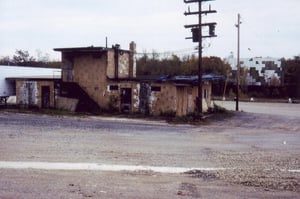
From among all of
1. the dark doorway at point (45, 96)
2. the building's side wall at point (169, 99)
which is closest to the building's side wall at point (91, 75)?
the dark doorway at point (45, 96)

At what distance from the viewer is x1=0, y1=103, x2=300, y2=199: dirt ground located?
32.0ft

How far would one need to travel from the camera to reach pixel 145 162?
14.4 meters

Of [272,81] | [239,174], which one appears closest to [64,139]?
[239,174]

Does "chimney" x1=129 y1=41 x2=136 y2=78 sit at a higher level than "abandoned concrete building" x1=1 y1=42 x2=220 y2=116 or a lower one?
higher

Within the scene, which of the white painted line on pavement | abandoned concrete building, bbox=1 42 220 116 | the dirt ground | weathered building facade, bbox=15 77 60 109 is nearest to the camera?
the dirt ground

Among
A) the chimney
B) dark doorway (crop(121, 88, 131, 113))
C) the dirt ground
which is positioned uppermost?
the chimney

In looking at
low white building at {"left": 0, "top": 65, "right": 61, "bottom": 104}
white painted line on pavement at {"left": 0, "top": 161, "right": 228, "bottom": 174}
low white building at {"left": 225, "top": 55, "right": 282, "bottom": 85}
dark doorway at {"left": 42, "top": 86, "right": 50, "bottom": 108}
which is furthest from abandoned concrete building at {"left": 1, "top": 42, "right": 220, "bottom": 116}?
low white building at {"left": 225, "top": 55, "right": 282, "bottom": 85}

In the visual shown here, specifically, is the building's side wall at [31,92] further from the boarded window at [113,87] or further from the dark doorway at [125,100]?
the dark doorway at [125,100]

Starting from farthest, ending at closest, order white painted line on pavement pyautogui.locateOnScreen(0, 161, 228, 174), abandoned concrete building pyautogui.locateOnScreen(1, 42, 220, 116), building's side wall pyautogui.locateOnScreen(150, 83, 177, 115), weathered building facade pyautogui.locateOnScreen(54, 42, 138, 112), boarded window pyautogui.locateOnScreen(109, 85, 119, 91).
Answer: boarded window pyautogui.locateOnScreen(109, 85, 119, 91) < weathered building facade pyautogui.locateOnScreen(54, 42, 138, 112) < abandoned concrete building pyautogui.locateOnScreen(1, 42, 220, 116) < building's side wall pyautogui.locateOnScreen(150, 83, 177, 115) < white painted line on pavement pyautogui.locateOnScreen(0, 161, 228, 174)

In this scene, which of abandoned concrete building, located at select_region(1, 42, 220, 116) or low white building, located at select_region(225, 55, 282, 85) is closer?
abandoned concrete building, located at select_region(1, 42, 220, 116)

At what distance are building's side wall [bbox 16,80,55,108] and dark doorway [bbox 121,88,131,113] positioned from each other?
686 cm

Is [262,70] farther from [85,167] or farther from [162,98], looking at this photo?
[85,167]

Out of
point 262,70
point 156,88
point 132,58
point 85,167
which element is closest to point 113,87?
point 156,88

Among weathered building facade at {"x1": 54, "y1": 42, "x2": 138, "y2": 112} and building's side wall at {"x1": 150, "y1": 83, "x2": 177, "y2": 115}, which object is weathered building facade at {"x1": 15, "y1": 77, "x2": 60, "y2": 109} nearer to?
weathered building facade at {"x1": 54, "y1": 42, "x2": 138, "y2": 112}
